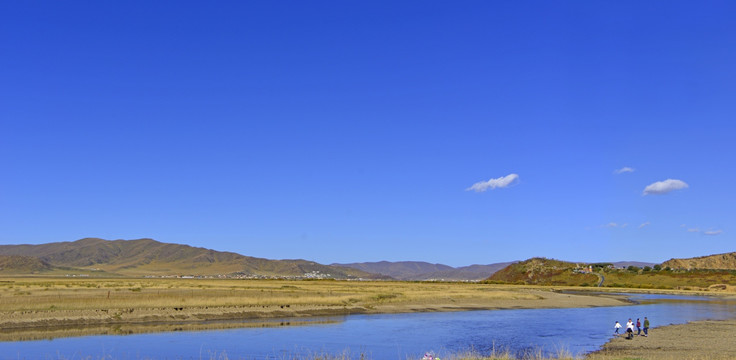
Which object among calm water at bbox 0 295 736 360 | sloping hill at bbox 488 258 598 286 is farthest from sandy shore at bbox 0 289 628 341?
sloping hill at bbox 488 258 598 286

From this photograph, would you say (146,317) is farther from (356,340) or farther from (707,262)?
(707,262)

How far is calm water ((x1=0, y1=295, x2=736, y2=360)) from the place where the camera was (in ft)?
97.2

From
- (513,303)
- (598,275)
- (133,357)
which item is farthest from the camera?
(598,275)

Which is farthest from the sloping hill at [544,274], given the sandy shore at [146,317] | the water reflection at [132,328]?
the water reflection at [132,328]

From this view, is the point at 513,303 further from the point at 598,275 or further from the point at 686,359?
the point at 598,275

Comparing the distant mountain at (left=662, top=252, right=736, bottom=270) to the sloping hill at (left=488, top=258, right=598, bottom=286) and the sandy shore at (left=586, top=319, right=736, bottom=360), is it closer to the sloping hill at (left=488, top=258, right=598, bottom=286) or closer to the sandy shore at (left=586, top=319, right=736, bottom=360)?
the sloping hill at (left=488, top=258, right=598, bottom=286)

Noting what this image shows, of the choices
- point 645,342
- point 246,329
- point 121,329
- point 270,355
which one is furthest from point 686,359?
point 121,329

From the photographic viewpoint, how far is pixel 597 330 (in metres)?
43.3

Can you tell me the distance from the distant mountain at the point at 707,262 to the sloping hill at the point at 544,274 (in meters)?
41.7

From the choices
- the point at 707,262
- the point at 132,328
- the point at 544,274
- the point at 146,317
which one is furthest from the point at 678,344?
the point at 707,262

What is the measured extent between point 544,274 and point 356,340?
13682 centimetres

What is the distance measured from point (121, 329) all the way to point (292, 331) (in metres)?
11.1

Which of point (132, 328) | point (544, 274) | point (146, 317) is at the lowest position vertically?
point (132, 328)

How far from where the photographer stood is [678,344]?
3300 cm
